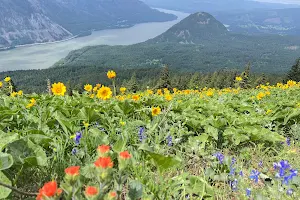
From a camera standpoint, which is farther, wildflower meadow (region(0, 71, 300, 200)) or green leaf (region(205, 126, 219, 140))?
green leaf (region(205, 126, 219, 140))

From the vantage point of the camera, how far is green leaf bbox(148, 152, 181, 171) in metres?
2.14

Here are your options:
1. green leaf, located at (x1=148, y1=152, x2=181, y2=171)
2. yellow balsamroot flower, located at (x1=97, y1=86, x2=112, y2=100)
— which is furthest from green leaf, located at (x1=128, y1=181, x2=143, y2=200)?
yellow balsamroot flower, located at (x1=97, y1=86, x2=112, y2=100)

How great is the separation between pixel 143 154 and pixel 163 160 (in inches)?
18.2

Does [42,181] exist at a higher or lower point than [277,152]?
higher

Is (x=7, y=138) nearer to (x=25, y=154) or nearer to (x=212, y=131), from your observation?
(x=25, y=154)

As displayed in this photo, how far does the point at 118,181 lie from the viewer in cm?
131

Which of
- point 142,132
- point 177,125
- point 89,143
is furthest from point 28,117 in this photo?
point 177,125

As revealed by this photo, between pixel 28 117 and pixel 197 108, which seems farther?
pixel 197 108

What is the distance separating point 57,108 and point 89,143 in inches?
43.6

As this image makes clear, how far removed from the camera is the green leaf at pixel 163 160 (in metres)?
2.14

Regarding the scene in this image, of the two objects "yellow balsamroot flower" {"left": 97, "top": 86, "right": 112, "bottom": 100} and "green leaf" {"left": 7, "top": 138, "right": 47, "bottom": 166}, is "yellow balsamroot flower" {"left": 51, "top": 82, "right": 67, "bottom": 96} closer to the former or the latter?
"yellow balsamroot flower" {"left": 97, "top": 86, "right": 112, "bottom": 100}

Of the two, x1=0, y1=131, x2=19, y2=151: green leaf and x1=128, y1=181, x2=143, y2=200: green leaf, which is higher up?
x1=0, y1=131, x2=19, y2=151: green leaf

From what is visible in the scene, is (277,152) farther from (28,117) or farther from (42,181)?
(28,117)

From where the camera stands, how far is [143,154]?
2.62 m
